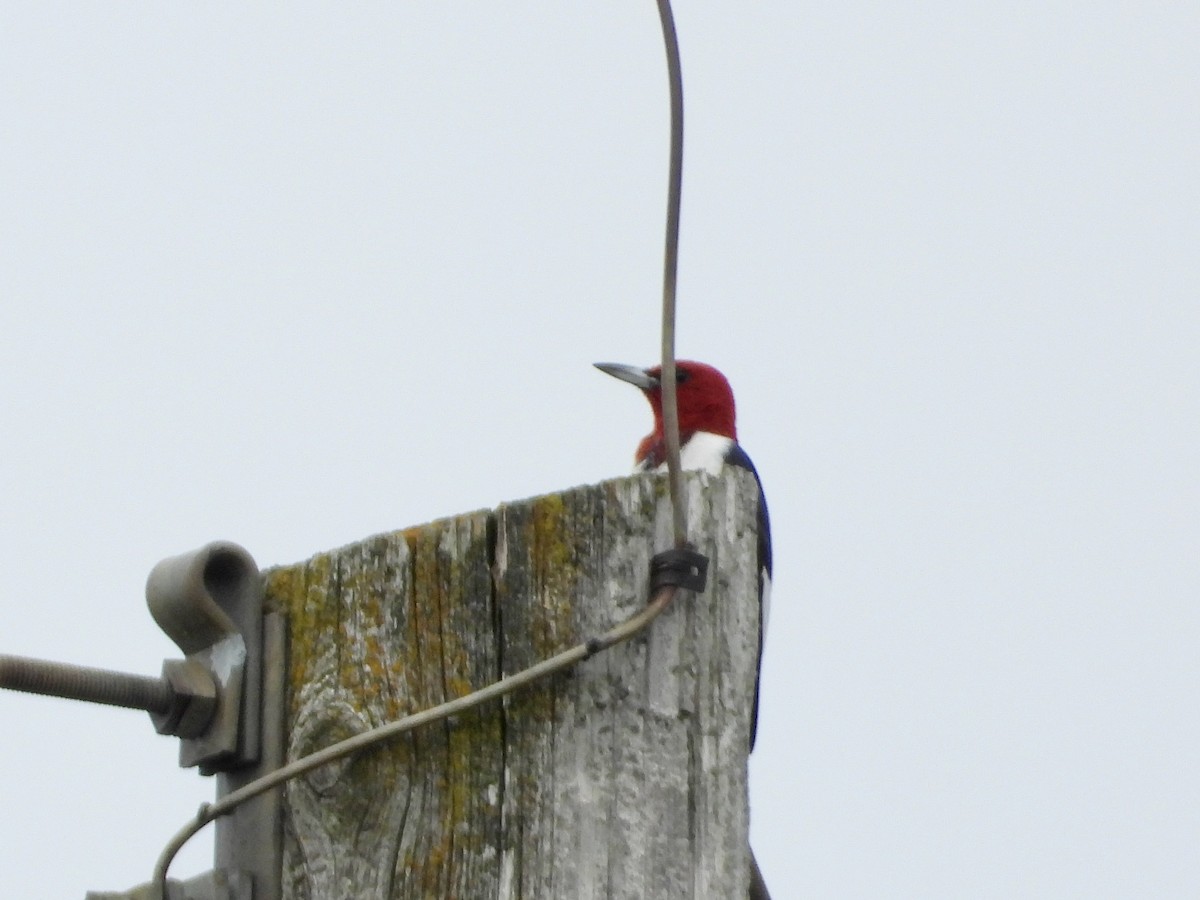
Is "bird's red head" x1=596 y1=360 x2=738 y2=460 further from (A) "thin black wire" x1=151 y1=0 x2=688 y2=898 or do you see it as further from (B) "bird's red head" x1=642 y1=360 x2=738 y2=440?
(A) "thin black wire" x1=151 y1=0 x2=688 y2=898

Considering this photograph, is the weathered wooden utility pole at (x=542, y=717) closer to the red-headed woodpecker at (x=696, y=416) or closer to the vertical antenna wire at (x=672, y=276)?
the vertical antenna wire at (x=672, y=276)

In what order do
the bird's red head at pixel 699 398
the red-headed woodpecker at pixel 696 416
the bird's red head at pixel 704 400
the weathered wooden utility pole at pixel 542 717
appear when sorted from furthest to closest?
1. the bird's red head at pixel 704 400
2. the bird's red head at pixel 699 398
3. the red-headed woodpecker at pixel 696 416
4. the weathered wooden utility pole at pixel 542 717

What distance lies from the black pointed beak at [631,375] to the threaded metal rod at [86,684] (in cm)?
386

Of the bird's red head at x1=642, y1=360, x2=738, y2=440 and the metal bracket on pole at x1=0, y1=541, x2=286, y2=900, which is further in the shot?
the bird's red head at x1=642, y1=360, x2=738, y2=440

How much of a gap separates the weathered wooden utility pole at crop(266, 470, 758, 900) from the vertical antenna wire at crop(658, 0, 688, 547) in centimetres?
3

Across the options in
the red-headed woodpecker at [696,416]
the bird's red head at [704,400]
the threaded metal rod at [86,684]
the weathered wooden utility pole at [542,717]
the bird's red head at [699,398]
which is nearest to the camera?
the weathered wooden utility pole at [542,717]

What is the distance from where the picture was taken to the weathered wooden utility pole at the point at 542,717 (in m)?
1.81

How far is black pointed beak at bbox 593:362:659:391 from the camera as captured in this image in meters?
5.84

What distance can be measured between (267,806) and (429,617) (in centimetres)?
28

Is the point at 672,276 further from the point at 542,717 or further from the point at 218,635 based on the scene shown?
the point at 218,635

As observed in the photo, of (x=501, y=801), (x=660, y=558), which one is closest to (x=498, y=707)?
(x=501, y=801)

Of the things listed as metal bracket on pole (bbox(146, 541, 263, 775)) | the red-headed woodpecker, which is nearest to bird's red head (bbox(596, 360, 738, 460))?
the red-headed woodpecker

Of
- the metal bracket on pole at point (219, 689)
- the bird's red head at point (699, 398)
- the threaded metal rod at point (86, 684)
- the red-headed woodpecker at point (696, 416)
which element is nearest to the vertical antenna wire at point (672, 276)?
the metal bracket on pole at point (219, 689)

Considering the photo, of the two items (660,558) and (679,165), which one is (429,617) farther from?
(679,165)
